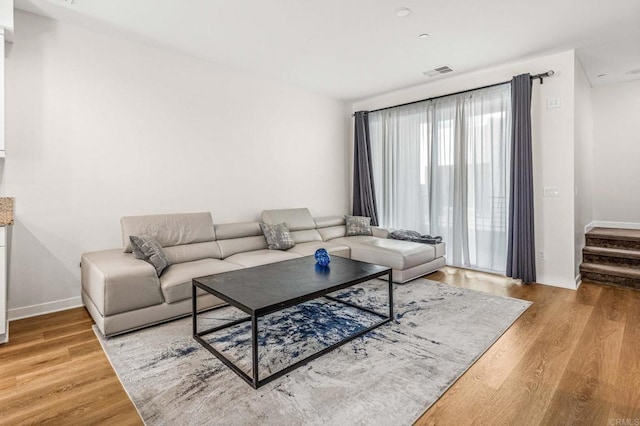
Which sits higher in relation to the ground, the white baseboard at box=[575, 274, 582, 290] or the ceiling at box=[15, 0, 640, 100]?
the ceiling at box=[15, 0, 640, 100]

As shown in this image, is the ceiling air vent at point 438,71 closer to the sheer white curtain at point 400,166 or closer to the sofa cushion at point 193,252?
the sheer white curtain at point 400,166

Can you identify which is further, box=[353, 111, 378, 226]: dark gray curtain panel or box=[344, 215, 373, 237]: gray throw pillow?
box=[353, 111, 378, 226]: dark gray curtain panel

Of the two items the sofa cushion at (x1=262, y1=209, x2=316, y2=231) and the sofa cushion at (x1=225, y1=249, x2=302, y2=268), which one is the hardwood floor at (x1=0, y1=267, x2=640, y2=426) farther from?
the sofa cushion at (x1=262, y1=209, x2=316, y2=231)

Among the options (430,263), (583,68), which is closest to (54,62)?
(430,263)

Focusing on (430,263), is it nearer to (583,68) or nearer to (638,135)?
(583,68)

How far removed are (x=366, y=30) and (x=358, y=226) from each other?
9.37 feet

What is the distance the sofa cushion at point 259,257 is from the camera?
355cm

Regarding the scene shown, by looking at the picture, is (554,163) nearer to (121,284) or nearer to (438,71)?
(438,71)

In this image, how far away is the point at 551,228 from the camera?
4.05 m

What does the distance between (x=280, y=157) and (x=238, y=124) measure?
0.85 meters

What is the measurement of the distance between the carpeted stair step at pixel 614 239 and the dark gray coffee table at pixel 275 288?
3.70 meters

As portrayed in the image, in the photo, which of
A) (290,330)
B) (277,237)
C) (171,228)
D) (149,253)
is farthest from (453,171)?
(149,253)

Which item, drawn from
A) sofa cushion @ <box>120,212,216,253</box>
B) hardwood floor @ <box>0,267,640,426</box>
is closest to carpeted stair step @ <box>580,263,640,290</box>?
hardwood floor @ <box>0,267,640,426</box>

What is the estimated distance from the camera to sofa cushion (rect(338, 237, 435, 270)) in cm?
400
